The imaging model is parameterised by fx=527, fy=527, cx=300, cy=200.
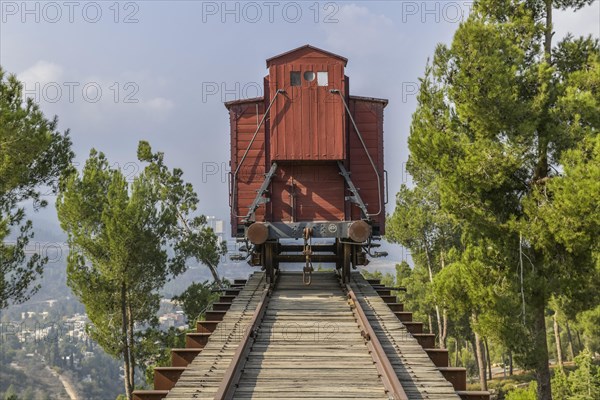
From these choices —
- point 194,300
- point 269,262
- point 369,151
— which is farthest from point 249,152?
point 194,300

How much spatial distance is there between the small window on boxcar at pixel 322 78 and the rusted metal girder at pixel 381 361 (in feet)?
18.5

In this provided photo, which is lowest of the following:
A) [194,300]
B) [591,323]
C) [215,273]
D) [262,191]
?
[591,323]

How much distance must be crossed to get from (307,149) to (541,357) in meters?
6.66

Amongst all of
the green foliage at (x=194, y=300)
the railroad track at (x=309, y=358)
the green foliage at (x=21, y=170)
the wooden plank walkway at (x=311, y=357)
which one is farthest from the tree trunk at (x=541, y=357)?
the green foliage at (x=194, y=300)

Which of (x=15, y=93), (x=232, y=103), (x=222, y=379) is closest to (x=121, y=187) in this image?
(x=15, y=93)

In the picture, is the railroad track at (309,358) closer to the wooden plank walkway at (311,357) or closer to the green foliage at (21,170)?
the wooden plank walkway at (311,357)

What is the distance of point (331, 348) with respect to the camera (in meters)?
7.30

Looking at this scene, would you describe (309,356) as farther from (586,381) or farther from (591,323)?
(591,323)

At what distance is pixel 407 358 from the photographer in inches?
266

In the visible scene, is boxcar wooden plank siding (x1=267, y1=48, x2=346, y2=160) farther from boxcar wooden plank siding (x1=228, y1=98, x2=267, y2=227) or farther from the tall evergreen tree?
the tall evergreen tree

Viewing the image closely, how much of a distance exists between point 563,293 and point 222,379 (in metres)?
8.17

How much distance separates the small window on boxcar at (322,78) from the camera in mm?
12344

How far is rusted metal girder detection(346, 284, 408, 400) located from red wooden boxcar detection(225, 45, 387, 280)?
3.65 metres

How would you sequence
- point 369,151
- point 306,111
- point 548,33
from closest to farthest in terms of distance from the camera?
1. point 548,33
2. point 306,111
3. point 369,151
